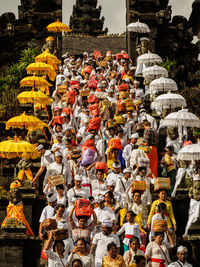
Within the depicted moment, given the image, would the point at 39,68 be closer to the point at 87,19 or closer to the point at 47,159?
the point at 47,159

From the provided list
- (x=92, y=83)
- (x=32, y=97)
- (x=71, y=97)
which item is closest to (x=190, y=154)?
(x=71, y=97)

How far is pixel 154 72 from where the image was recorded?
25.0m

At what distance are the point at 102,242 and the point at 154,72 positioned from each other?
12704mm

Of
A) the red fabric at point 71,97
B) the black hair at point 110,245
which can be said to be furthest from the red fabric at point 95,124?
the black hair at point 110,245

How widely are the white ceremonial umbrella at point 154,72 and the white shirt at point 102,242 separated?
12.4 meters

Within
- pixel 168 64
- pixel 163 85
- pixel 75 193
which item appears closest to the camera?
pixel 75 193

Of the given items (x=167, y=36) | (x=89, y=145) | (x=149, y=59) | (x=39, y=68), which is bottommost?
(x=89, y=145)

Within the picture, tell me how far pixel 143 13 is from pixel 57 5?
4.53 metres

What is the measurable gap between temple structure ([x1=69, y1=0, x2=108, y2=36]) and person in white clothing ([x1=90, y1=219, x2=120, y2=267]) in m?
46.1

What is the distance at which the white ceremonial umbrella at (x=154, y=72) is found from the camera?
81.8ft

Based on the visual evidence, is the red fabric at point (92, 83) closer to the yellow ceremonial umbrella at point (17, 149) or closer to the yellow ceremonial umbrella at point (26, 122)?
the yellow ceremonial umbrella at point (26, 122)

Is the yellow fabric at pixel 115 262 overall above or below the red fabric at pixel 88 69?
below

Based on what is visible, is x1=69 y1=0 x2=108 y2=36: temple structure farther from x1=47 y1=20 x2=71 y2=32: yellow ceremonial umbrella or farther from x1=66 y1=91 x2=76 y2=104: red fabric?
x1=66 y1=91 x2=76 y2=104: red fabric

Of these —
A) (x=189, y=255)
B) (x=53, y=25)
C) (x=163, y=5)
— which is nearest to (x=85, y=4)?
(x=163, y=5)
